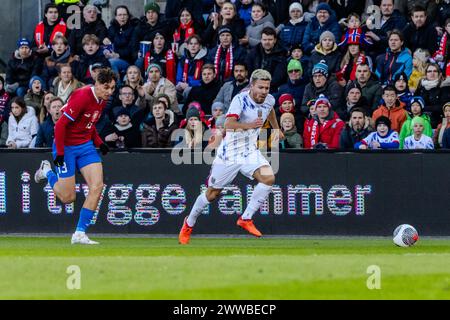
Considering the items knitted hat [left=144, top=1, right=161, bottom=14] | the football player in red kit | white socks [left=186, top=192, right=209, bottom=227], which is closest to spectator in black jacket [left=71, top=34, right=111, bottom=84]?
knitted hat [left=144, top=1, right=161, bottom=14]

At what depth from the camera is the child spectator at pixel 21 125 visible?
75.8 ft

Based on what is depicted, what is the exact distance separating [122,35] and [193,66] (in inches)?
73.7

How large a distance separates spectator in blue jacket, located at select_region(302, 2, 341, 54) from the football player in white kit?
5.15m

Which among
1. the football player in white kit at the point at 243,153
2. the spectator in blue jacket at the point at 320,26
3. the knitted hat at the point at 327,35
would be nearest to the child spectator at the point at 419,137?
the knitted hat at the point at 327,35

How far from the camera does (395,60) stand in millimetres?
22625

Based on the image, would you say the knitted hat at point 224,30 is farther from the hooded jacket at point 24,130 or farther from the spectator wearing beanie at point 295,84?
the hooded jacket at point 24,130

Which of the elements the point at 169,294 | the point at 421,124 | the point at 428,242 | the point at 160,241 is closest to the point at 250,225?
the point at 160,241

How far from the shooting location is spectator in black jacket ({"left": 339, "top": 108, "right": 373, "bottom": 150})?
2155 centimetres

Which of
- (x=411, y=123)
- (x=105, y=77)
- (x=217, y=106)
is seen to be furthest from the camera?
(x=217, y=106)

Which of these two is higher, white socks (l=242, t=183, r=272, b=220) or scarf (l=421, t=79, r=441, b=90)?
scarf (l=421, t=79, r=441, b=90)

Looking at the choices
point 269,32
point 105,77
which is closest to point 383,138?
point 269,32

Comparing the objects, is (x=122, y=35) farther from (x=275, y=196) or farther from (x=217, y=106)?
(x=275, y=196)

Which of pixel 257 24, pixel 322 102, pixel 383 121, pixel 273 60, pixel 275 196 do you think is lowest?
pixel 275 196

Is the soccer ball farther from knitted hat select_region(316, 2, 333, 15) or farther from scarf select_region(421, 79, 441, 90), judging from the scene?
knitted hat select_region(316, 2, 333, 15)
